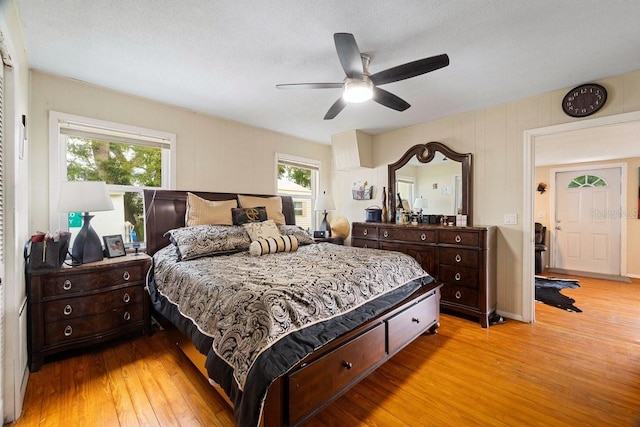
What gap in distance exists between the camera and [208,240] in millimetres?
2621

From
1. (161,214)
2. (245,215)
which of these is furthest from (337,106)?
(161,214)

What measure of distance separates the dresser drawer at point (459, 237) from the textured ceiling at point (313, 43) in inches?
58.4

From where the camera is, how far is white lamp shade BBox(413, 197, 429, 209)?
12.8 feet

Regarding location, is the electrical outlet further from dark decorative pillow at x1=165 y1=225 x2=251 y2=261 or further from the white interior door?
the white interior door

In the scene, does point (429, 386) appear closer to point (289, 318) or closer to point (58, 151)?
point (289, 318)

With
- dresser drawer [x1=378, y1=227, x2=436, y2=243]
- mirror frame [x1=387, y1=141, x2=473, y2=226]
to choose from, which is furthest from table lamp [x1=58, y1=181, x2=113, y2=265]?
mirror frame [x1=387, y1=141, x2=473, y2=226]

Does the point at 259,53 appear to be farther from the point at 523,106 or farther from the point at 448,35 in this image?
the point at 523,106

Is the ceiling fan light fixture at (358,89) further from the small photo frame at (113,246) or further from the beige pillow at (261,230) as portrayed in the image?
the small photo frame at (113,246)

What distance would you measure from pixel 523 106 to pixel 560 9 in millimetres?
1603

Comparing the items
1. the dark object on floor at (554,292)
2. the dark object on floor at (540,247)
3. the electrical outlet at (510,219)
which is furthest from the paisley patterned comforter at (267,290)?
the dark object on floor at (540,247)

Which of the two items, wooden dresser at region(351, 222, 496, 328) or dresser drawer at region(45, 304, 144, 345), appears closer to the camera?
dresser drawer at region(45, 304, 144, 345)

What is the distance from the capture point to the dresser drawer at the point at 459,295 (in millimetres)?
3045

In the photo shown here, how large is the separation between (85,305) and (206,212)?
1323 mm

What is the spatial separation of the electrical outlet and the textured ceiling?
1310 millimetres
